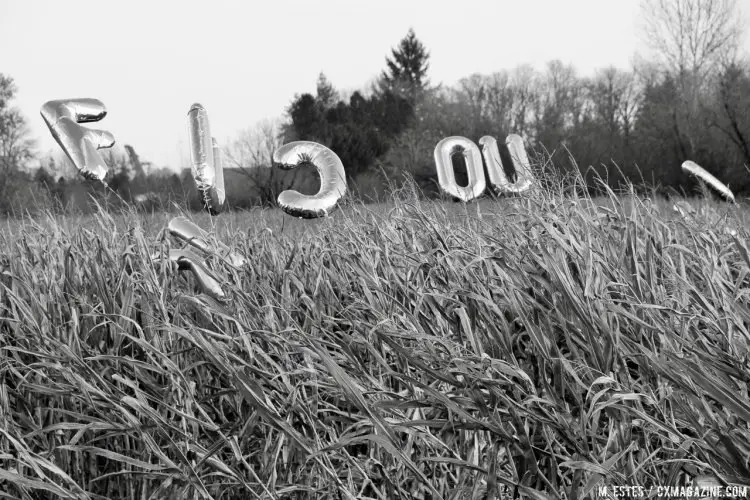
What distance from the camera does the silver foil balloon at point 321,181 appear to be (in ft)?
17.0

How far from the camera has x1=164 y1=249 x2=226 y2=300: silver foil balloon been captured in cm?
282

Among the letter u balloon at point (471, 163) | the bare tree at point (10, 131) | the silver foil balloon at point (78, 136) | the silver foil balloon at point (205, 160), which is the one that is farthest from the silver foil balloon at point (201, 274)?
the bare tree at point (10, 131)

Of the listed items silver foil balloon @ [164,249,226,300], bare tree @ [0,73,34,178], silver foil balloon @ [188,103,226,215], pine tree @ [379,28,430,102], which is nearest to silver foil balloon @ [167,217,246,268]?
silver foil balloon @ [164,249,226,300]

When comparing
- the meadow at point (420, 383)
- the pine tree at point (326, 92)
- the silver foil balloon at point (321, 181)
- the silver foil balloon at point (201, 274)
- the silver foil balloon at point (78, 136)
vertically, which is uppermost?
the pine tree at point (326, 92)

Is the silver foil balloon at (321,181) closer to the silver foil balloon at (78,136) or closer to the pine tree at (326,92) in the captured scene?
the silver foil balloon at (78,136)

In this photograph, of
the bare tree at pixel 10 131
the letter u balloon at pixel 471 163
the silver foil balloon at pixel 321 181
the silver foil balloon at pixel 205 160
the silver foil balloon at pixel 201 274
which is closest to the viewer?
the silver foil balloon at pixel 201 274

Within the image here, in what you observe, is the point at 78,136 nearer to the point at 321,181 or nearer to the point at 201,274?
the point at 321,181

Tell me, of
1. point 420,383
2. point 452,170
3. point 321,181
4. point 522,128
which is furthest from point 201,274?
point 522,128

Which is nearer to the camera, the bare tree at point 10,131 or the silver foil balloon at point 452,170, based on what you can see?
the silver foil balloon at point 452,170

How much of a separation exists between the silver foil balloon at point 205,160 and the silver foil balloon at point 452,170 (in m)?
1.74

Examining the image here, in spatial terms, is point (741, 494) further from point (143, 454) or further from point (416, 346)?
point (143, 454)

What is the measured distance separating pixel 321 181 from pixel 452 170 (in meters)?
1.17

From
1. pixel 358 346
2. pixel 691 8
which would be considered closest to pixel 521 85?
pixel 691 8

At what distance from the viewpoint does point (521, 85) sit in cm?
4094
